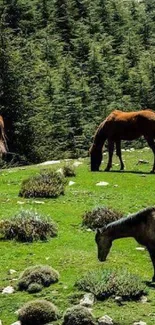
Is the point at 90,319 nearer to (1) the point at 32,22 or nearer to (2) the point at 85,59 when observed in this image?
(2) the point at 85,59

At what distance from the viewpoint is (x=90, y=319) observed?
38.9 ft

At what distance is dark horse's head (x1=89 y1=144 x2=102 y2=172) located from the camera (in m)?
29.3

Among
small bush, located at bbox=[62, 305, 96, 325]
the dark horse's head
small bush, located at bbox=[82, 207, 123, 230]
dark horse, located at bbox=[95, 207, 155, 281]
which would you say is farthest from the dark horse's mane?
the dark horse's head

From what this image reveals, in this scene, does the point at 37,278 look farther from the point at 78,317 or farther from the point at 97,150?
the point at 97,150

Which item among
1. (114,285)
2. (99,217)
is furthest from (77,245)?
(114,285)

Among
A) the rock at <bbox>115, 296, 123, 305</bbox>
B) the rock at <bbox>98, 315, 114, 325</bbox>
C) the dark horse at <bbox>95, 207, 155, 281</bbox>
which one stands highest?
the dark horse at <bbox>95, 207, 155, 281</bbox>

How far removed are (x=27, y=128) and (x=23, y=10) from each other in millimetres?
37213

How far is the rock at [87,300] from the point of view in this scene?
12977 millimetres

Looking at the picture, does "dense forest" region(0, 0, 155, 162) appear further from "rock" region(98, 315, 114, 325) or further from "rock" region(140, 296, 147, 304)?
"rock" region(98, 315, 114, 325)

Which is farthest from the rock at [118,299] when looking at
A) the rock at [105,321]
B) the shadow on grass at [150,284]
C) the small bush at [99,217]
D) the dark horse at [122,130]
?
the dark horse at [122,130]

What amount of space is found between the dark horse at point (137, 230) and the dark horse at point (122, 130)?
14.3 m

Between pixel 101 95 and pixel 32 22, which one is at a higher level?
pixel 32 22

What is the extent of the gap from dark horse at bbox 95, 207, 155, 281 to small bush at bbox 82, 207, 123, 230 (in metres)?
4.76

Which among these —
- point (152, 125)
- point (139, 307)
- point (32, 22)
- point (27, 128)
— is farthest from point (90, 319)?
point (32, 22)
